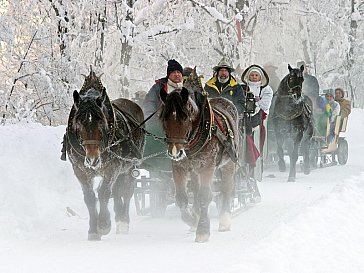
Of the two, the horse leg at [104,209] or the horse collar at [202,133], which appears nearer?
the horse collar at [202,133]

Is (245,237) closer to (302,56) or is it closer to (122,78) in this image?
(122,78)

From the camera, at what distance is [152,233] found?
8.70 m

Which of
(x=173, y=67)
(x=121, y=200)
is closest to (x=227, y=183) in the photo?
(x=121, y=200)

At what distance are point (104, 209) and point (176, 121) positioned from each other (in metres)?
1.49

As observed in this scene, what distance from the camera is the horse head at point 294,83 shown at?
1416cm

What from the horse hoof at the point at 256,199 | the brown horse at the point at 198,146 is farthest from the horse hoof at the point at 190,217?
the horse hoof at the point at 256,199

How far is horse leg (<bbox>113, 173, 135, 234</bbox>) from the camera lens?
8.65 m

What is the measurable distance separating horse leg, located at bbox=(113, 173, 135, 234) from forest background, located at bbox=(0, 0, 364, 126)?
6425 millimetres

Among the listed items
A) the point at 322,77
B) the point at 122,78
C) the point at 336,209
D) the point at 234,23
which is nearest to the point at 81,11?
the point at 122,78

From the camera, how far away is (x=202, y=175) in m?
7.98

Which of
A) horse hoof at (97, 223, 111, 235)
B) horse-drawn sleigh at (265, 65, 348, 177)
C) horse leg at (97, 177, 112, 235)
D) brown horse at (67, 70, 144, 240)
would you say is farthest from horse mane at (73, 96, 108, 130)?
horse-drawn sleigh at (265, 65, 348, 177)

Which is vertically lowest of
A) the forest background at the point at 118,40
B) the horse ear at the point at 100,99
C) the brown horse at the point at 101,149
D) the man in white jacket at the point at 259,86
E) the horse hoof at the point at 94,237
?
the horse hoof at the point at 94,237

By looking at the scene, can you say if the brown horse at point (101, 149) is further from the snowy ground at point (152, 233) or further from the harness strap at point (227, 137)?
the harness strap at point (227, 137)

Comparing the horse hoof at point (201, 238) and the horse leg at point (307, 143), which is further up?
the horse leg at point (307, 143)
